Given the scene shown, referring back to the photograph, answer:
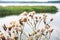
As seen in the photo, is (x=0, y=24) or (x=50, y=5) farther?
(x=50, y=5)

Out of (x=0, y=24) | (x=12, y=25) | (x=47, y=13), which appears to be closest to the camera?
(x=12, y=25)

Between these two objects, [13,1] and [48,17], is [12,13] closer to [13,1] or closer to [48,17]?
[13,1]

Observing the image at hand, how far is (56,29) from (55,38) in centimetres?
10

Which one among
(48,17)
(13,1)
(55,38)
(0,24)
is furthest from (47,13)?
(0,24)

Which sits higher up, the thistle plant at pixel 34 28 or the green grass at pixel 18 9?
the green grass at pixel 18 9

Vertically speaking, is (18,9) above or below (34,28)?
above

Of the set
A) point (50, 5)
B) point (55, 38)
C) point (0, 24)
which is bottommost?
point (55, 38)

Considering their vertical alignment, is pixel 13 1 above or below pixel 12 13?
above

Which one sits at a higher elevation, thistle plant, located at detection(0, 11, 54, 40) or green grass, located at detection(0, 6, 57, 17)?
green grass, located at detection(0, 6, 57, 17)

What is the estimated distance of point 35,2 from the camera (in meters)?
1.55

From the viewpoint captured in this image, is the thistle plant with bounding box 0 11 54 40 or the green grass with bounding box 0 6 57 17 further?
the green grass with bounding box 0 6 57 17

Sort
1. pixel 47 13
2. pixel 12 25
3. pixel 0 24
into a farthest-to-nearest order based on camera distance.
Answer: pixel 47 13
pixel 0 24
pixel 12 25

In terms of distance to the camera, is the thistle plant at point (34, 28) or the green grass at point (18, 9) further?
the green grass at point (18, 9)

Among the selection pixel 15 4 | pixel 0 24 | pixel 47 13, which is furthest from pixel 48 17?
pixel 0 24
